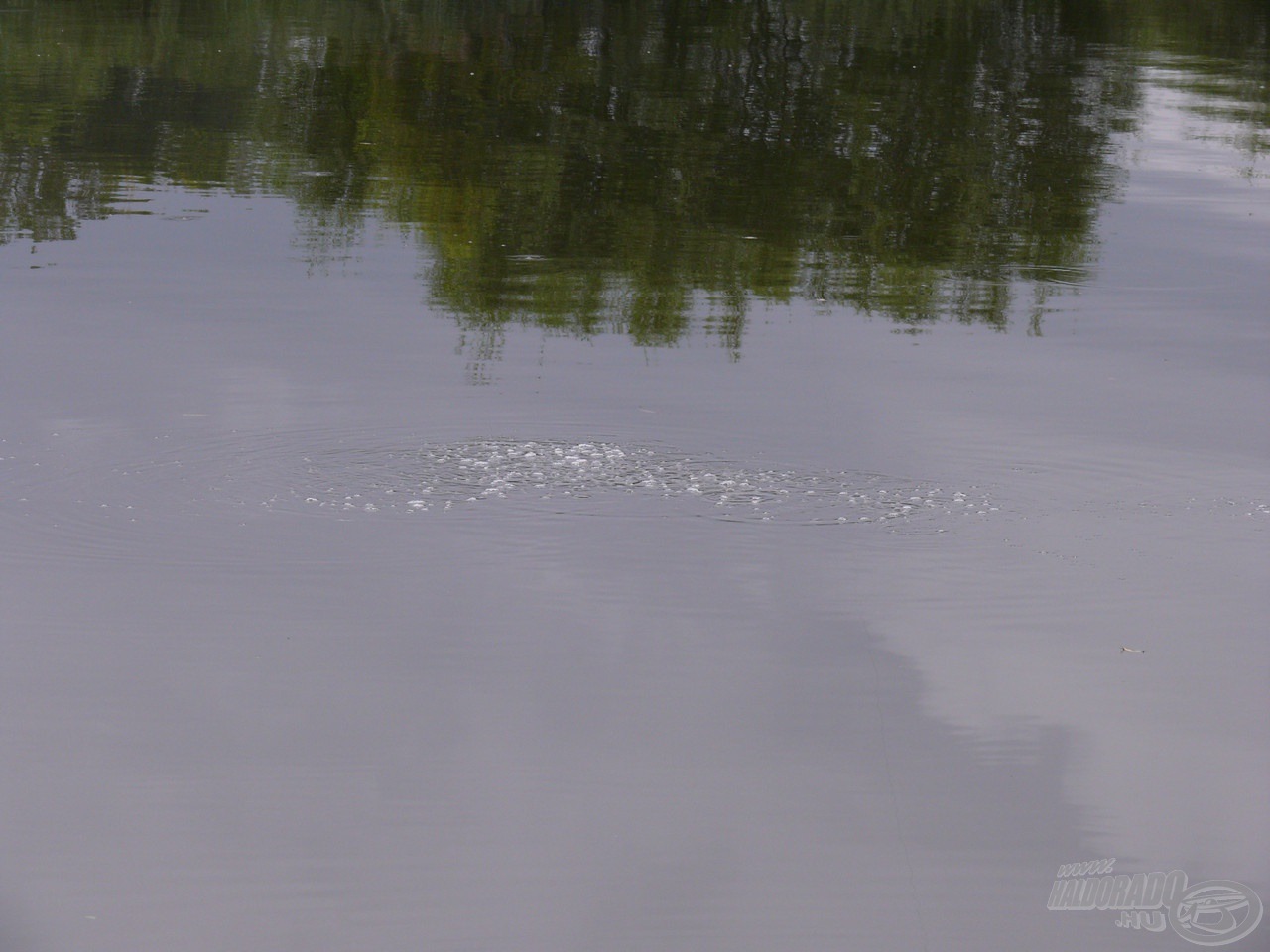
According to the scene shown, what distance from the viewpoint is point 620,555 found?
5.36 metres

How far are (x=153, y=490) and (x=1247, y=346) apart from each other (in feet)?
16.8

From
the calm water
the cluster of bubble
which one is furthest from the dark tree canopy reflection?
the cluster of bubble

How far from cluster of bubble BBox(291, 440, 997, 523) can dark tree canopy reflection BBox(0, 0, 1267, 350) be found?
1.71 metres

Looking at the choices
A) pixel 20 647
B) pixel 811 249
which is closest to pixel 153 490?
pixel 20 647

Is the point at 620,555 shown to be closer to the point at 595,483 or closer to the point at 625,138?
the point at 595,483

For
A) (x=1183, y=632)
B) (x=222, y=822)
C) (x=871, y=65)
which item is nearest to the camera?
(x=222, y=822)

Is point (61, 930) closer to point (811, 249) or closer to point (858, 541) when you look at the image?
point (858, 541)

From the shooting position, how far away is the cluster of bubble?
19.0 feet

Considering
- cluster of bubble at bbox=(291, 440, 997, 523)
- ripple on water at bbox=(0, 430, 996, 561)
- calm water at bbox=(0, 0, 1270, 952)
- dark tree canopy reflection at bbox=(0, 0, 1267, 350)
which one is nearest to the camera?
calm water at bbox=(0, 0, 1270, 952)

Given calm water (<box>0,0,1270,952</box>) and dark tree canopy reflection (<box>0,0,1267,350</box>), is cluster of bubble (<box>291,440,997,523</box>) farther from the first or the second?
dark tree canopy reflection (<box>0,0,1267,350</box>)

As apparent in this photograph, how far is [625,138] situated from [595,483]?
25.9ft

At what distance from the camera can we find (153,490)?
Result: 5801mm

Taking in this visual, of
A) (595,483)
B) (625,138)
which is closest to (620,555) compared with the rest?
(595,483)

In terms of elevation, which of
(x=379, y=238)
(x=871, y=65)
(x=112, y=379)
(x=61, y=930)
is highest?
(x=871, y=65)
